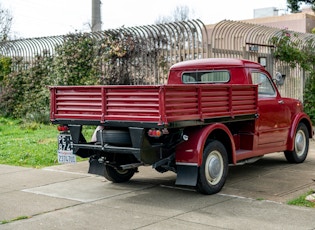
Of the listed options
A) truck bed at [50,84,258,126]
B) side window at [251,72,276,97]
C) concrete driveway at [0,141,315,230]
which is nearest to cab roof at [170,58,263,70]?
side window at [251,72,276,97]

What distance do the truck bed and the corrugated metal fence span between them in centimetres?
536


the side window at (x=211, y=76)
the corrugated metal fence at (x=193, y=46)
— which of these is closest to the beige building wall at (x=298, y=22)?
the corrugated metal fence at (x=193, y=46)

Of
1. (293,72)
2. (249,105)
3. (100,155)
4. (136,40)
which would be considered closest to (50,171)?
(100,155)

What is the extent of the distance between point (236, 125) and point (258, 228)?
2961 millimetres

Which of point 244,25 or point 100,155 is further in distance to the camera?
point 244,25

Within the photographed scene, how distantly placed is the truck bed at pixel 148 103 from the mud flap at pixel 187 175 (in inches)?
26.8

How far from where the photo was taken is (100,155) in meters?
7.35

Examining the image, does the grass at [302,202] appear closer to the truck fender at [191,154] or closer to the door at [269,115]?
the truck fender at [191,154]

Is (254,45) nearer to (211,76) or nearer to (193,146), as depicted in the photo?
(211,76)

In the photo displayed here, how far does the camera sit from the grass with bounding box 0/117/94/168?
10.1m

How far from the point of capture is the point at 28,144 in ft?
39.4

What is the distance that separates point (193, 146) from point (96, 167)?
1545 millimetres

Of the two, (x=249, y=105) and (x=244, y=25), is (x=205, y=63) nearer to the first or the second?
(x=249, y=105)

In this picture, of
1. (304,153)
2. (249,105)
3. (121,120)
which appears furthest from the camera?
(304,153)
